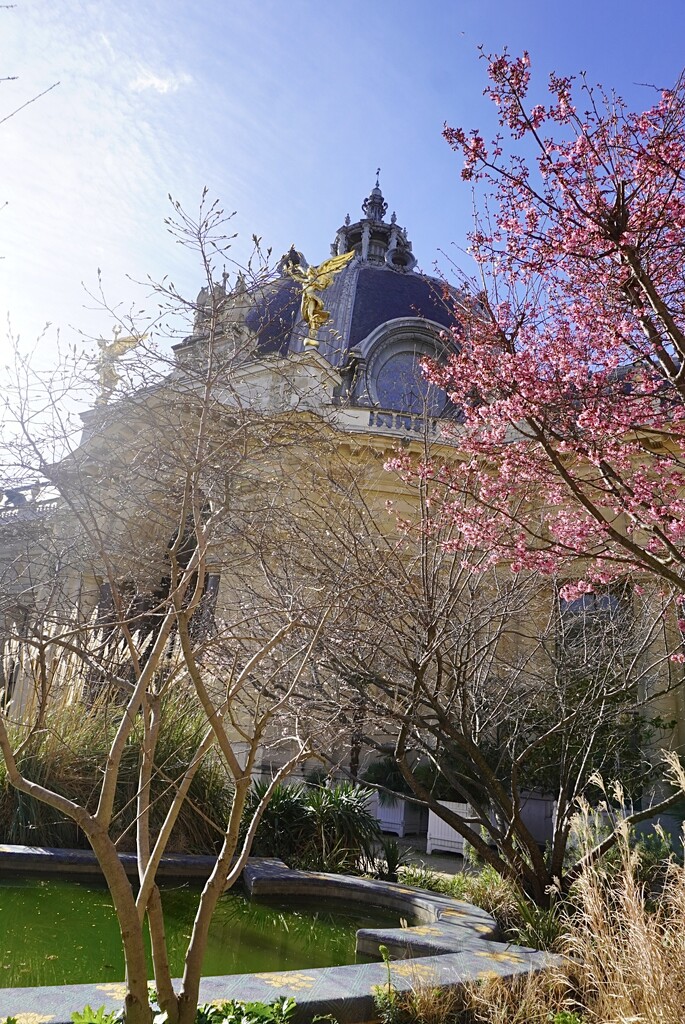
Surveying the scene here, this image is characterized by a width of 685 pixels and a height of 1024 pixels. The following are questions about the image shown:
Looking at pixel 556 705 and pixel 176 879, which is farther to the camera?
pixel 556 705

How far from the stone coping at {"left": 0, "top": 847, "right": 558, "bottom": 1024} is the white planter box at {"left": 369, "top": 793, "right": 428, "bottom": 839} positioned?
890cm

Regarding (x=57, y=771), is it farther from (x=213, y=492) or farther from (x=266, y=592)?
(x=213, y=492)

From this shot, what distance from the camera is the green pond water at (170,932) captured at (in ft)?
14.5

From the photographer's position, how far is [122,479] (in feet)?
12.0

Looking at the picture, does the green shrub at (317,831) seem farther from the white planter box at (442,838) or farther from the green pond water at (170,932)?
the white planter box at (442,838)

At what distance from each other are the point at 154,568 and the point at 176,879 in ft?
11.4

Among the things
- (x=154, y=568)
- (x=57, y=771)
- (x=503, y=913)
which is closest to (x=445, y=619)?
(x=503, y=913)

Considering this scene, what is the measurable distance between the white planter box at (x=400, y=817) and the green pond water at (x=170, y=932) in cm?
881

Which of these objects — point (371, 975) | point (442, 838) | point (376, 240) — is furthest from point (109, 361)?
point (376, 240)

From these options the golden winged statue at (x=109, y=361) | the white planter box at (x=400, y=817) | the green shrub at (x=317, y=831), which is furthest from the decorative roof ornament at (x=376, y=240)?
the golden winged statue at (x=109, y=361)

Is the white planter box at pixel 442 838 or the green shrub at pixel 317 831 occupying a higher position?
the green shrub at pixel 317 831

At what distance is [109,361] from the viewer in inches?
137

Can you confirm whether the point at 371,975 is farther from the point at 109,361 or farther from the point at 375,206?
the point at 375,206

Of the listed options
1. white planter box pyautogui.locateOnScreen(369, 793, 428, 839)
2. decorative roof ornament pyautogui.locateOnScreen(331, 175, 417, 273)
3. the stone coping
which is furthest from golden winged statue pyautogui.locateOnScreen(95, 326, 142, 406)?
decorative roof ornament pyautogui.locateOnScreen(331, 175, 417, 273)
